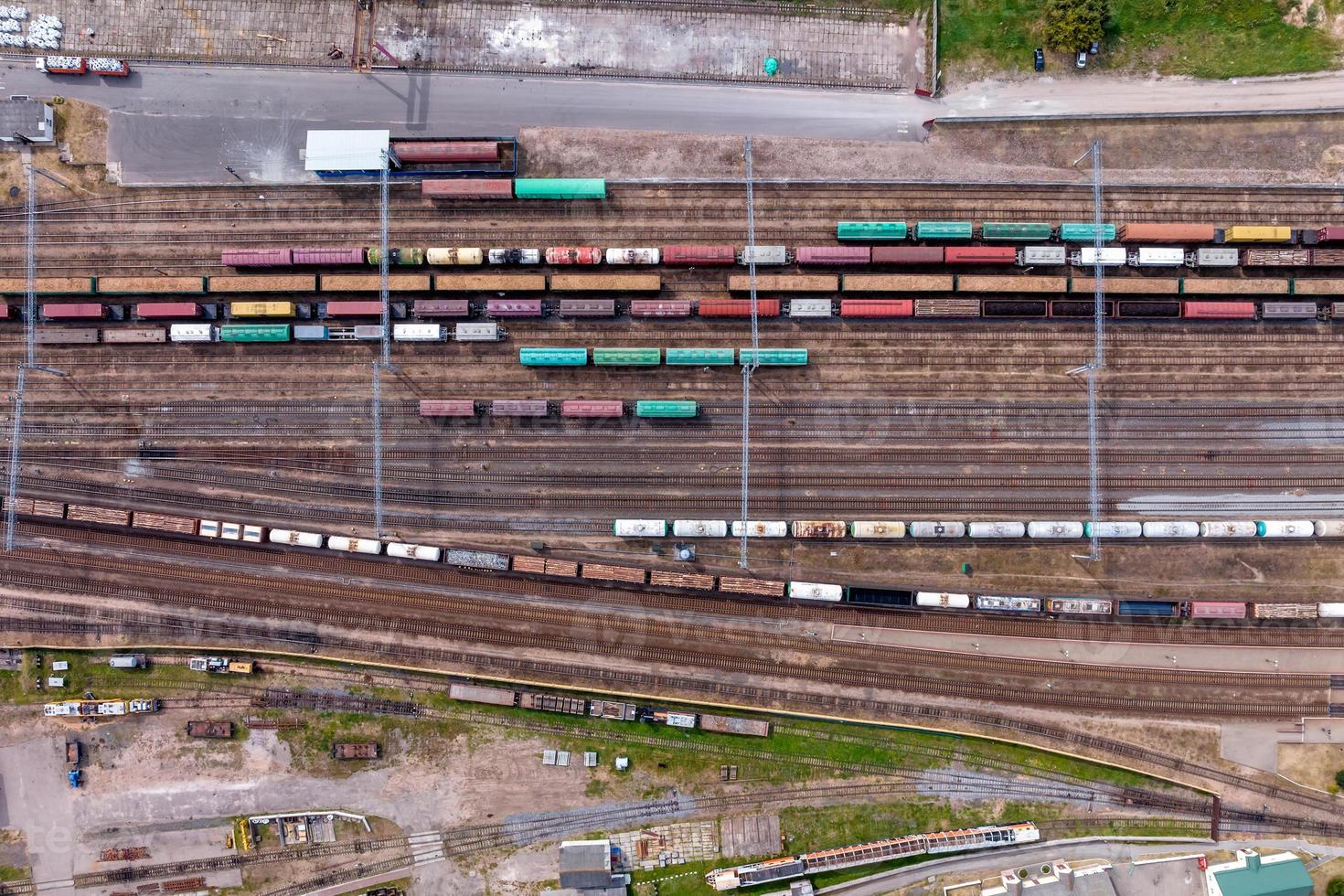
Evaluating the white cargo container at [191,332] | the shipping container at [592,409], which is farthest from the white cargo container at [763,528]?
the white cargo container at [191,332]

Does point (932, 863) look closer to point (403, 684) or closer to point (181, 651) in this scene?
point (403, 684)

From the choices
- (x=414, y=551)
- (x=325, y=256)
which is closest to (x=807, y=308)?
(x=414, y=551)

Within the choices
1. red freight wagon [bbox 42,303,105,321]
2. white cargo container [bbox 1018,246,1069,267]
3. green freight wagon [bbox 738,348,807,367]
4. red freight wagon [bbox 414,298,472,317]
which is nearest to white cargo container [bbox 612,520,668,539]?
green freight wagon [bbox 738,348,807,367]

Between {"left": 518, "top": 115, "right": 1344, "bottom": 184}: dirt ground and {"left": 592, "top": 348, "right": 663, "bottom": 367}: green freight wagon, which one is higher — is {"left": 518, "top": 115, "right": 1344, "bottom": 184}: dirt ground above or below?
above

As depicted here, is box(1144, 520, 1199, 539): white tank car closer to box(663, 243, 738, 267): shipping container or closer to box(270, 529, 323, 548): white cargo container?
box(663, 243, 738, 267): shipping container

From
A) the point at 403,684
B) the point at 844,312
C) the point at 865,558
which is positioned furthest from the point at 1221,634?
the point at 403,684

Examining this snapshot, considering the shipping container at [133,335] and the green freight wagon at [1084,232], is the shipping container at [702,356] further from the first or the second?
the shipping container at [133,335]

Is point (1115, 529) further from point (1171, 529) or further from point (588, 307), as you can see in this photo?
point (588, 307)
